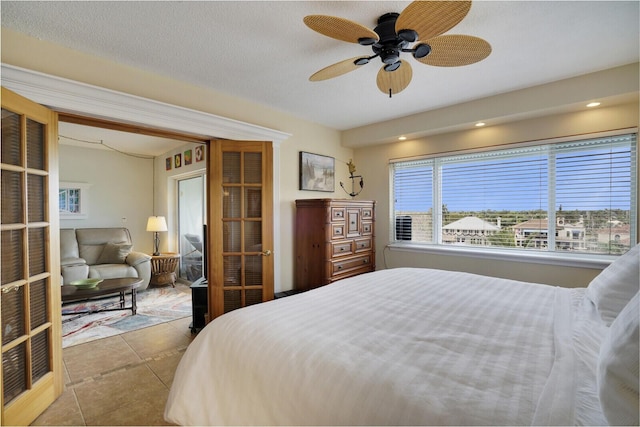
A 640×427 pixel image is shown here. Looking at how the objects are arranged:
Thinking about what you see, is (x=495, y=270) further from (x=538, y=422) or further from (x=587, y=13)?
(x=538, y=422)

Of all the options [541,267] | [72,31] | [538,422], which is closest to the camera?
[538,422]

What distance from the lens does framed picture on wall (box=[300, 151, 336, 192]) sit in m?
3.72

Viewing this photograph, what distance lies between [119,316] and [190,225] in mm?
2071

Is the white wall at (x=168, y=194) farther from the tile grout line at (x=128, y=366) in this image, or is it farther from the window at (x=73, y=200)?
the tile grout line at (x=128, y=366)

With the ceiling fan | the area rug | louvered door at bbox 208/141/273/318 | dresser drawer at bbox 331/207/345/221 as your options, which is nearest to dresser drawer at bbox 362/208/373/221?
dresser drawer at bbox 331/207/345/221

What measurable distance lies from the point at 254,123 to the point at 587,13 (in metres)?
2.76

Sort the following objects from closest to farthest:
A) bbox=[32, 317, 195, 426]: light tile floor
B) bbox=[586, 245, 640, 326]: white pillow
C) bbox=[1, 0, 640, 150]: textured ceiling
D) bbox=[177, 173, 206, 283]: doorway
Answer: bbox=[586, 245, 640, 326]: white pillow → bbox=[1, 0, 640, 150]: textured ceiling → bbox=[32, 317, 195, 426]: light tile floor → bbox=[177, 173, 206, 283]: doorway

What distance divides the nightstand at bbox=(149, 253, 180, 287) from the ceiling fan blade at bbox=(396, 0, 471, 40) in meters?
4.96

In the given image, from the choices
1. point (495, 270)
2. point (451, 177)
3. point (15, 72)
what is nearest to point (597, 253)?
point (495, 270)

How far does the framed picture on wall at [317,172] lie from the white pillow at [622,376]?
10.5 feet

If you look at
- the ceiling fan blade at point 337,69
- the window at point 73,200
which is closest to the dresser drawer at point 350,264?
the ceiling fan blade at point 337,69

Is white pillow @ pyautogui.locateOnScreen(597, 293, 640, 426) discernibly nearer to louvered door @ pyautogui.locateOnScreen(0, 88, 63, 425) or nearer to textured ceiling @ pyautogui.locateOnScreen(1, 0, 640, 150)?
textured ceiling @ pyautogui.locateOnScreen(1, 0, 640, 150)

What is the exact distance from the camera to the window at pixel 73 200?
197 inches

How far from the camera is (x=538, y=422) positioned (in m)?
0.70
